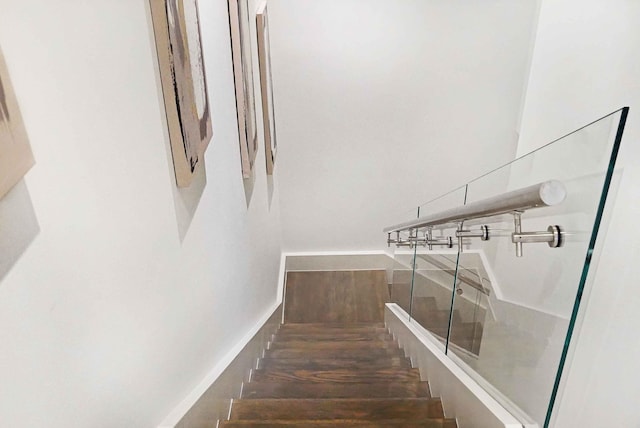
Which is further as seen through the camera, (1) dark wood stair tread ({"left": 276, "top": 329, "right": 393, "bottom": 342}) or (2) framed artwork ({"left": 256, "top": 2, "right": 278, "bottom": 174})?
(1) dark wood stair tread ({"left": 276, "top": 329, "right": 393, "bottom": 342})

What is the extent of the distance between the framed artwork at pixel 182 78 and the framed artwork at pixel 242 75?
705 millimetres

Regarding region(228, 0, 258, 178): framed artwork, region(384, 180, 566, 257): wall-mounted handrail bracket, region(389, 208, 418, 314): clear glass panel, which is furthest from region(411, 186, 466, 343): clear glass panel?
region(228, 0, 258, 178): framed artwork

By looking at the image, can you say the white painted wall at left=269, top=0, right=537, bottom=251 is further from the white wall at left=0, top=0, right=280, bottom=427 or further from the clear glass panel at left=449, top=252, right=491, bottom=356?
the white wall at left=0, top=0, right=280, bottom=427

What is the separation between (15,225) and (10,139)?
12 cm

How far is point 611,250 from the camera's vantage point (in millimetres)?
1678

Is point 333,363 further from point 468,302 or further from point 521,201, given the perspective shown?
point 521,201

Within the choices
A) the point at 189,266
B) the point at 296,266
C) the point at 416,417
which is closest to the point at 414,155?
the point at 296,266

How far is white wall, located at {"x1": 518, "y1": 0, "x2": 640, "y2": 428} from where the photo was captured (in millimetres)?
1485

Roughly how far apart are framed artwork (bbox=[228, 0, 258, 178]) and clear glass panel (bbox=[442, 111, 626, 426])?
3.95 feet

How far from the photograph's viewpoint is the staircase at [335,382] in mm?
1854

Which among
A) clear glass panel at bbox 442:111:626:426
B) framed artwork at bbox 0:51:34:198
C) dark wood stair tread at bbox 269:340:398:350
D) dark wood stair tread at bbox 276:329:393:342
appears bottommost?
dark wood stair tread at bbox 276:329:393:342

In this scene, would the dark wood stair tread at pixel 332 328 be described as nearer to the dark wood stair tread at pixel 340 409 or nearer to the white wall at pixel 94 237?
the dark wood stair tread at pixel 340 409

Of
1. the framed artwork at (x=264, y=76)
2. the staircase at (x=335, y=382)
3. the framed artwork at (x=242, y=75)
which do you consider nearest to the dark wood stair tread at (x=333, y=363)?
the staircase at (x=335, y=382)

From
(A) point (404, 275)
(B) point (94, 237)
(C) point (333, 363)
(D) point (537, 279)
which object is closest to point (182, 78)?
(B) point (94, 237)
